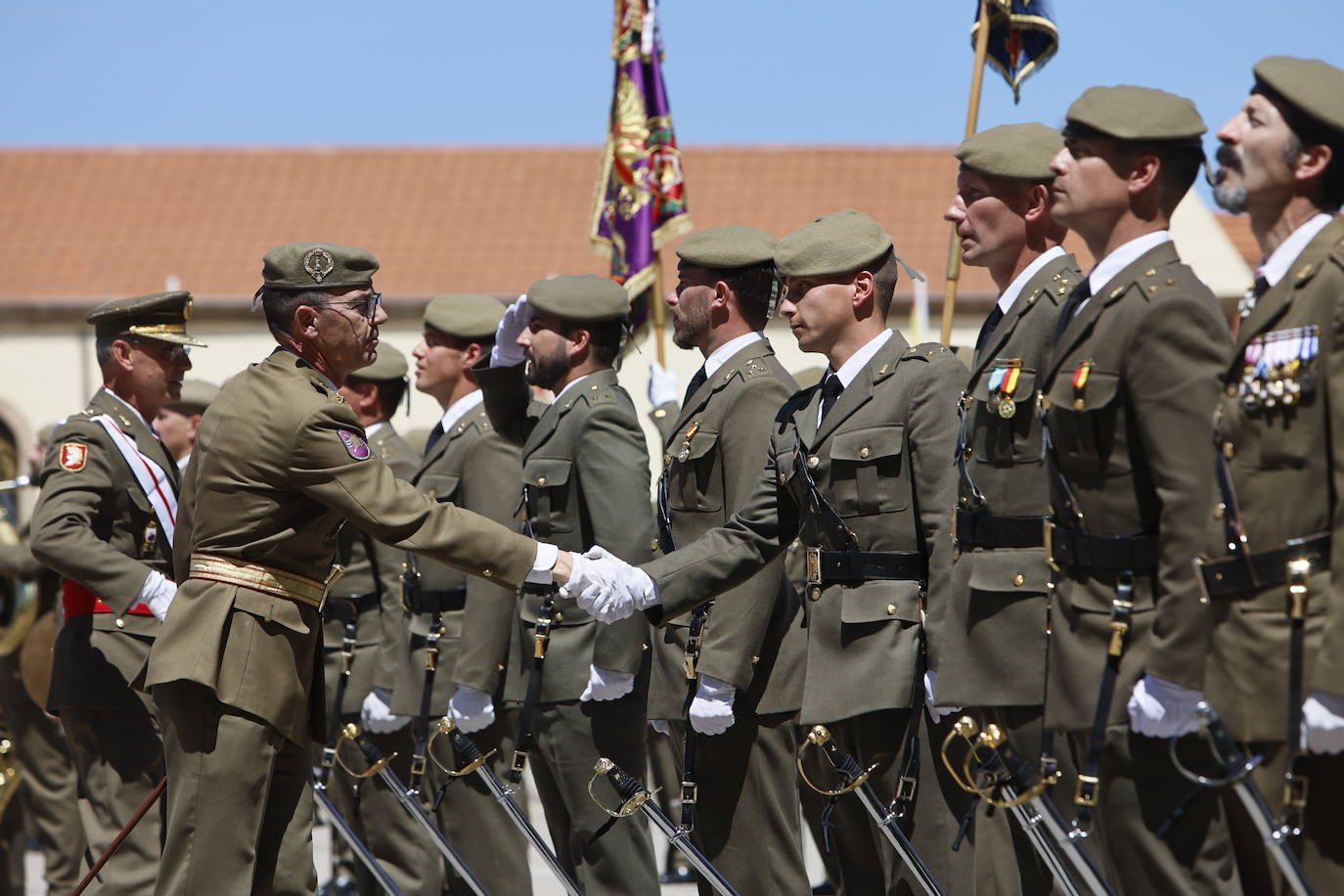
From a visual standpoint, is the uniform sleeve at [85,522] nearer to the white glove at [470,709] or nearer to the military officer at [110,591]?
the military officer at [110,591]

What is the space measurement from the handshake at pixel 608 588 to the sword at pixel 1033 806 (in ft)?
3.81

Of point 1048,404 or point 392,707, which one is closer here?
point 1048,404

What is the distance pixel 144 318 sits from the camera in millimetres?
6621

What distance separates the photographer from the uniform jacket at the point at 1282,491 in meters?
3.30

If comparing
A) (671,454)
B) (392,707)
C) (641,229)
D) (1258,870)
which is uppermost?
(1258,870)

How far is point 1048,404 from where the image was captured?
3.84 meters

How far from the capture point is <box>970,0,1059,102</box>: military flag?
21.3ft

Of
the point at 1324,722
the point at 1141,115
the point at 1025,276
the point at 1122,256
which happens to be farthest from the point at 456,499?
the point at 1324,722

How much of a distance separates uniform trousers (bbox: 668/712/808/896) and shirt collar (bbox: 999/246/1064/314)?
1.51m

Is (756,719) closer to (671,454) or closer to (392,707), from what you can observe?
(671,454)

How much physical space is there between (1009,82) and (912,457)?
7.80ft

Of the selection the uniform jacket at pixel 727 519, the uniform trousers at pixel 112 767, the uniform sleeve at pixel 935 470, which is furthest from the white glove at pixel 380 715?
the uniform sleeve at pixel 935 470

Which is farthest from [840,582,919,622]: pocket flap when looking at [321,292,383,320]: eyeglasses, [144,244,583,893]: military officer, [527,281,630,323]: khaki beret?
[527,281,630,323]: khaki beret

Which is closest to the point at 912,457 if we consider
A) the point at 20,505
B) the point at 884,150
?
the point at 20,505
